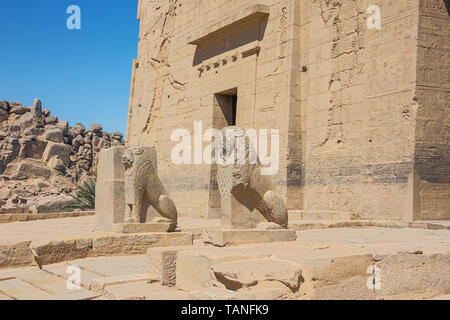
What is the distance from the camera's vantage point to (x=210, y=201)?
12789 mm

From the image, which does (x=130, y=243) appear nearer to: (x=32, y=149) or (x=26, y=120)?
(x=32, y=149)

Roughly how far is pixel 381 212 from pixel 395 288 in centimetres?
473

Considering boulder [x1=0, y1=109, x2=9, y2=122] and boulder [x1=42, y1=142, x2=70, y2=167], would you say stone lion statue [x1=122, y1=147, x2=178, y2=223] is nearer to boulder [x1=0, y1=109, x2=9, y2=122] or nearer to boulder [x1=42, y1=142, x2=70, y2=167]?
boulder [x1=42, y1=142, x2=70, y2=167]

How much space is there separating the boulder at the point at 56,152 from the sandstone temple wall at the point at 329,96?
51.8ft

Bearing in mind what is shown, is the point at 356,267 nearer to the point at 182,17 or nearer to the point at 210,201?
the point at 210,201

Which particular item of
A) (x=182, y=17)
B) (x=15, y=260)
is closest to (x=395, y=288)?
(x=15, y=260)

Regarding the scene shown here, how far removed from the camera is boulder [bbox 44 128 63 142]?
97.7ft

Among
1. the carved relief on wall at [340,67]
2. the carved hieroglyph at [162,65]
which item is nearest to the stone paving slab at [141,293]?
the carved relief on wall at [340,67]

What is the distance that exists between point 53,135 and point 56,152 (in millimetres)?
1457

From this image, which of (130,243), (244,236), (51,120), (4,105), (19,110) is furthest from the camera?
(51,120)

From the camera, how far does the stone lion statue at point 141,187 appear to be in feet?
22.9

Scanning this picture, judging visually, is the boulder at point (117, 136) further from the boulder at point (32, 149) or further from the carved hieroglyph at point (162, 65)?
the carved hieroglyph at point (162, 65)

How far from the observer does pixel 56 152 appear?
1142 inches

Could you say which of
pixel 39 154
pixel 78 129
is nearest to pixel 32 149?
pixel 39 154
